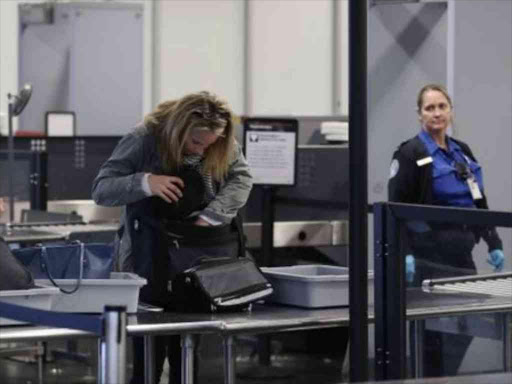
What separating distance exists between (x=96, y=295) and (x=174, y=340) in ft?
2.28

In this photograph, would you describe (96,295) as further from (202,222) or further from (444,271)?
(444,271)

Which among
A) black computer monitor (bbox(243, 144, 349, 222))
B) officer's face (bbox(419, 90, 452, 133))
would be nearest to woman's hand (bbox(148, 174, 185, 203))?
officer's face (bbox(419, 90, 452, 133))

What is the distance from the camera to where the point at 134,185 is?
400cm

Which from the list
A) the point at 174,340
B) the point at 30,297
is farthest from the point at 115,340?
the point at 174,340

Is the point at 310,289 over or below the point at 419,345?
over

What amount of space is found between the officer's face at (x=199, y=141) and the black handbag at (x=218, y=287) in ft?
1.63

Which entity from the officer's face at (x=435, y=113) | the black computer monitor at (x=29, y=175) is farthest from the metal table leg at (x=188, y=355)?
the black computer monitor at (x=29, y=175)

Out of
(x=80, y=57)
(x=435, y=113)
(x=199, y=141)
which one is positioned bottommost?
(x=199, y=141)

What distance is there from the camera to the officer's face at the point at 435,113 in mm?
5172

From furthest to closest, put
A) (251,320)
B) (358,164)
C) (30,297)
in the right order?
(251,320) → (30,297) → (358,164)

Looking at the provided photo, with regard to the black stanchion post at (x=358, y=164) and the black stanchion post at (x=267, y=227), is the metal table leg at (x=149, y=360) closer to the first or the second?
the black stanchion post at (x=358, y=164)

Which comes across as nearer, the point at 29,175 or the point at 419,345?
the point at 419,345

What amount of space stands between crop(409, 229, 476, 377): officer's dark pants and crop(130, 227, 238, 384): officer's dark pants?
0.61 metres

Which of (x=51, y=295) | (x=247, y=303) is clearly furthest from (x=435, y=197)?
(x=51, y=295)
